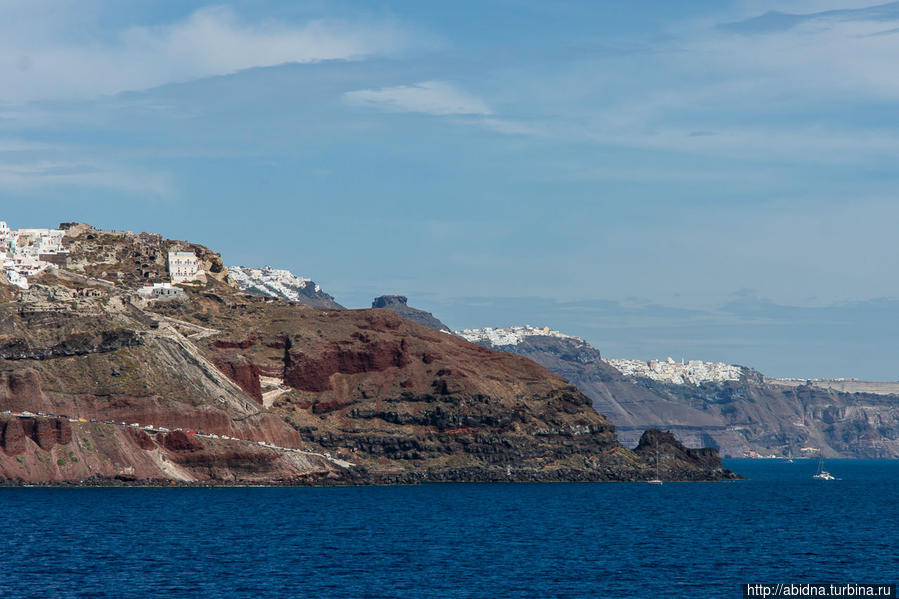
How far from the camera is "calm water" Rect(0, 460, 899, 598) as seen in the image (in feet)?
273

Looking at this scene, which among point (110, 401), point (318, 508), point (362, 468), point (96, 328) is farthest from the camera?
point (362, 468)

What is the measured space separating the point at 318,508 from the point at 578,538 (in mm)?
38687

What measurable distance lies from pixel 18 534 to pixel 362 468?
88032 mm

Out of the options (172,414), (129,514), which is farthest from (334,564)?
(172,414)

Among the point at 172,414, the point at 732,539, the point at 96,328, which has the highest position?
the point at 96,328

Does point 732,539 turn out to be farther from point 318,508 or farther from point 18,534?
point 18,534

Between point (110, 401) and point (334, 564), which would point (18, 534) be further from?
point (110, 401)

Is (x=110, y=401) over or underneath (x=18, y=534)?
over

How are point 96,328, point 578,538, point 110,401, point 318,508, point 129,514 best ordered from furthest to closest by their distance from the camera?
point 96,328, point 110,401, point 318,508, point 129,514, point 578,538

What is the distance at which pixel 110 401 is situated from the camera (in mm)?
165375

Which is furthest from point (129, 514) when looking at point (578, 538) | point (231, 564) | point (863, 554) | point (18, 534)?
point (863, 554)

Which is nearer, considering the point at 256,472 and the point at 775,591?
the point at 775,591

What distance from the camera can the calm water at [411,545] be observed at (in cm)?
8319

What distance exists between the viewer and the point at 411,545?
353 ft
